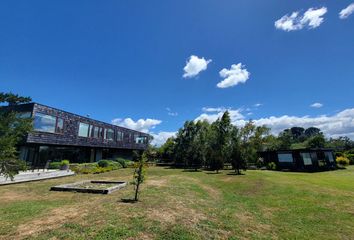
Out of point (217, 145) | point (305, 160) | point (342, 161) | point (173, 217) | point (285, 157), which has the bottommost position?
point (173, 217)

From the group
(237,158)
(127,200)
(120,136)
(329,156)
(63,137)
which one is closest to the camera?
(127,200)

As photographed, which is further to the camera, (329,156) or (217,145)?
(329,156)

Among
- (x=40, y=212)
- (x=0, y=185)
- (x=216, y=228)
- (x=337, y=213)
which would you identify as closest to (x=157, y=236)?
(x=216, y=228)

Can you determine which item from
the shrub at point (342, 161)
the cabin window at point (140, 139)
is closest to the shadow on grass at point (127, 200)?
the cabin window at point (140, 139)

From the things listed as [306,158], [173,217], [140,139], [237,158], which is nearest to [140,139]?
[140,139]

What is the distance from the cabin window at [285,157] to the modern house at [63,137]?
30304 mm

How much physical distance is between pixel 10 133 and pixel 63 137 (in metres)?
23.3

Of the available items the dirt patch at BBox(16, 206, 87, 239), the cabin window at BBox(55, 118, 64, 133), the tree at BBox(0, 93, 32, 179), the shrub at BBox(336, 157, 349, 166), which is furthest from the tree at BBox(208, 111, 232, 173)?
the tree at BBox(0, 93, 32, 179)

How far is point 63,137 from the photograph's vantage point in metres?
26.2

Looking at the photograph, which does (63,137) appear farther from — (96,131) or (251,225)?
(251,225)

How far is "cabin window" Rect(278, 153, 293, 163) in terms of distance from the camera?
3737 centimetres

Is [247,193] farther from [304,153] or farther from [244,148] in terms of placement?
[304,153]

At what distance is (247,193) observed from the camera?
14875mm

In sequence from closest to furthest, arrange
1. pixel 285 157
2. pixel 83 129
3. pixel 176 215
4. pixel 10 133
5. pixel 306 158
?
pixel 10 133
pixel 176 215
pixel 83 129
pixel 306 158
pixel 285 157
